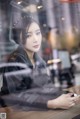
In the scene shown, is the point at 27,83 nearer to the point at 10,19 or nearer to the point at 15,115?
the point at 15,115

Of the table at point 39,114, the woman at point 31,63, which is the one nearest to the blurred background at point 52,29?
the woman at point 31,63

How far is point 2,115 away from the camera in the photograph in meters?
1.22

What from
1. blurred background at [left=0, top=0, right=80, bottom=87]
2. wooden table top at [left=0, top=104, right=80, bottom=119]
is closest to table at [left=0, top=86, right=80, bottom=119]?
wooden table top at [left=0, top=104, right=80, bottom=119]

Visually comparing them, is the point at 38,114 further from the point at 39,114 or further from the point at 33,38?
the point at 33,38

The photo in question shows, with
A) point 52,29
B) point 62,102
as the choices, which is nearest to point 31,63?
point 62,102

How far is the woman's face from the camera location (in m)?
1.46

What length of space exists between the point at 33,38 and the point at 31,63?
0.16 metres

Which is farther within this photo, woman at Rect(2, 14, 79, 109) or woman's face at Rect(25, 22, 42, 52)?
woman's face at Rect(25, 22, 42, 52)

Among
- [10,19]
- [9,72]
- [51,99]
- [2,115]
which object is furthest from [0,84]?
[10,19]

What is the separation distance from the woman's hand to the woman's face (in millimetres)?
354

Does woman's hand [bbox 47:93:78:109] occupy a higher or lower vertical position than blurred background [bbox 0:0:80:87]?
lower

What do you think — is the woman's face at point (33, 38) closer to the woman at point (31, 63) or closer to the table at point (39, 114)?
the woman at point (31, 63)

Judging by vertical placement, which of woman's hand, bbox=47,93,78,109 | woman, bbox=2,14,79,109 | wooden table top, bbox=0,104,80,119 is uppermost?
woman, bbox=2,14,79,109

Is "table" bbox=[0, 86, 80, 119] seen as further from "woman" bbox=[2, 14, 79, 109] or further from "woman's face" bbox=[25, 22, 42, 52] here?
"woman's face" bbox=[25, 22, 42, 52]
